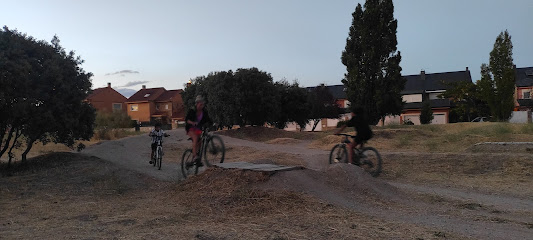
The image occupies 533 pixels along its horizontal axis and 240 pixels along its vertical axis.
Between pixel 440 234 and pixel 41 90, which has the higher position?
pixel 41 90

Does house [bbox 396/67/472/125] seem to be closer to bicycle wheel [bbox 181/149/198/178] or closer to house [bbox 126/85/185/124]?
house [bbox 126/85/185/124]

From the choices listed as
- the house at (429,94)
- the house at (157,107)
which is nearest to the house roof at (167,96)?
the house at (157,107)

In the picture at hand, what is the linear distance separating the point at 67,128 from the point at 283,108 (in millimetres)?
23366

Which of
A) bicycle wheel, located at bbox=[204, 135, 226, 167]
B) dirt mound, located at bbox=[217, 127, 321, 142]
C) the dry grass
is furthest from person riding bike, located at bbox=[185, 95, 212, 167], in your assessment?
dirt mound, located at bbox=[217, 127, 321, 142]

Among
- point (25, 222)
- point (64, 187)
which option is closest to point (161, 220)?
point (25, 222)

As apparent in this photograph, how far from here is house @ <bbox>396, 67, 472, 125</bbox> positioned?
58500mm

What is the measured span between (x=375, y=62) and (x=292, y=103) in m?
7.53

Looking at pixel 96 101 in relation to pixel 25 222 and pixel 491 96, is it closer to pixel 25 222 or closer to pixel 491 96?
pixel 491 96

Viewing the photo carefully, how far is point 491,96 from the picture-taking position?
31.2 metres

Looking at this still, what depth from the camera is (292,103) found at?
113 feet

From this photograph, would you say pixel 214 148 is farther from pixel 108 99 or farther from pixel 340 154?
pixel 108 99

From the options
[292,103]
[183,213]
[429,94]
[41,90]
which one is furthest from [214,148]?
[429,94]

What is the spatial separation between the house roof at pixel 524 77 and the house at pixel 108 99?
5765cm

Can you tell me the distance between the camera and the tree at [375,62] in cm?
3058
